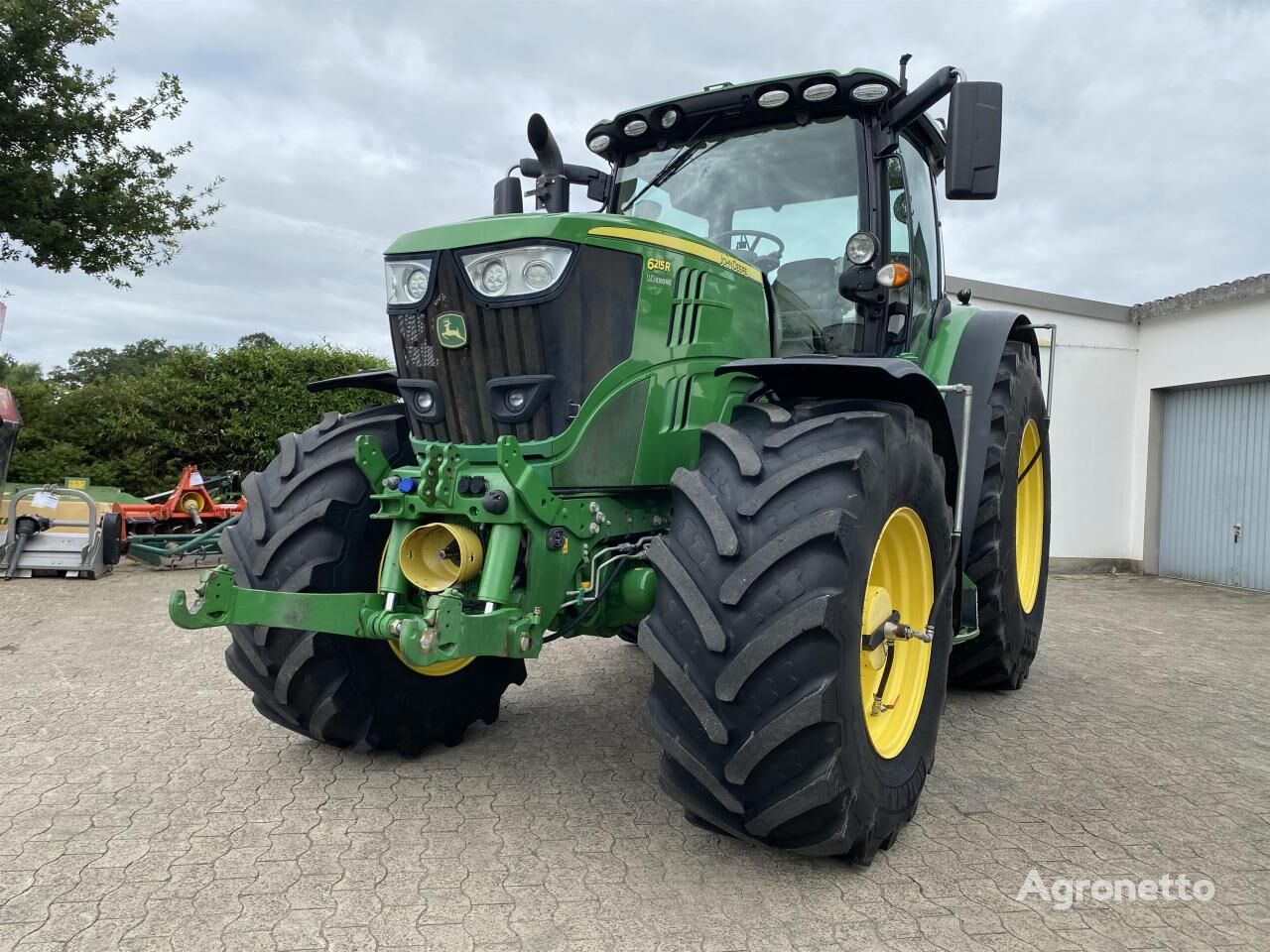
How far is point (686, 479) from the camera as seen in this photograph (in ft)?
8.82

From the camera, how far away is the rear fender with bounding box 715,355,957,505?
2.86 meters

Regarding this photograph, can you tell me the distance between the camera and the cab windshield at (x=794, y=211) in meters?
3.79

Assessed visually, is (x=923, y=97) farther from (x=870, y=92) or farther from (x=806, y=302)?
(x=806, y=302)

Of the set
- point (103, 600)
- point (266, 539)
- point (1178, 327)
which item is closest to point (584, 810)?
point (266, 539)

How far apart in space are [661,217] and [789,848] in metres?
2.61

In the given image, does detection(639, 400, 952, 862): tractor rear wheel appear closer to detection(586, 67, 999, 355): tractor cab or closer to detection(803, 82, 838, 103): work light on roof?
detection(586, 67, 999, 355): tractor cab

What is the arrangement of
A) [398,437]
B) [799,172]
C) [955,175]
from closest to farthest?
[955,175]
[398,437]
[799,172]

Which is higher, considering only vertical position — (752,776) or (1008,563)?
(1008,563)

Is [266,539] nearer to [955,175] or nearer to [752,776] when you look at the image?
[752,776]

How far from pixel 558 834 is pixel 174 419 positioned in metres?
9.93

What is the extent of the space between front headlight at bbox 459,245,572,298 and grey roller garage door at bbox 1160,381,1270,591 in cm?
898

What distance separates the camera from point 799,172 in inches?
151

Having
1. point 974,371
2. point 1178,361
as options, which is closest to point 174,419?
point 974,371

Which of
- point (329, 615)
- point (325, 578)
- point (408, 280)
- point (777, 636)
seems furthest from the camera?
point (325, 578)
